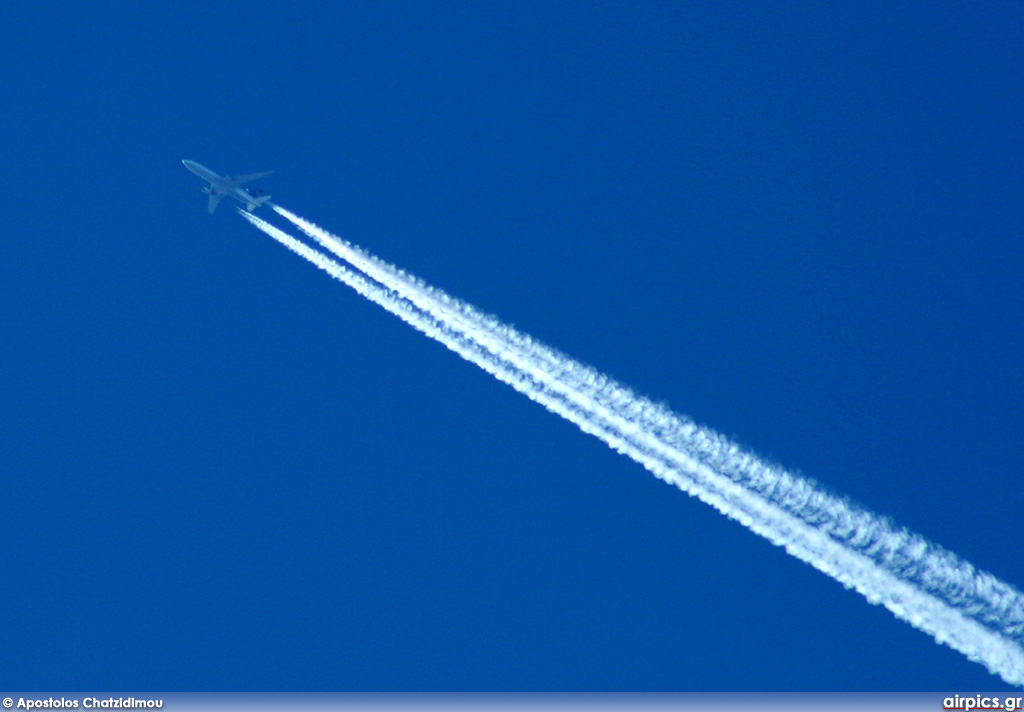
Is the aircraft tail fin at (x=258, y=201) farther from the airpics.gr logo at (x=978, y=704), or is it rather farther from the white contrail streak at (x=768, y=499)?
the airpics.gr logo at (x=978, y=704)

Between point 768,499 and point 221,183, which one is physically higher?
point 221,183

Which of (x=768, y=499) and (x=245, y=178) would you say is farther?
(x=245, y=178)

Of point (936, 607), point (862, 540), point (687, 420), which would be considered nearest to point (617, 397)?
point (687, 420)

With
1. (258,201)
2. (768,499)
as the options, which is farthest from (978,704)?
(258,201)

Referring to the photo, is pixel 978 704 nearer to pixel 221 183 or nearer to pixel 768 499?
pixel 768 499

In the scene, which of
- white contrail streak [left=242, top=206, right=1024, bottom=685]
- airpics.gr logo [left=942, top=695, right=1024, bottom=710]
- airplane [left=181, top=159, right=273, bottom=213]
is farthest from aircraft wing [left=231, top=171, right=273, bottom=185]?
airpics.gr logo [left=942, top=695, right=1024, bottom=710]

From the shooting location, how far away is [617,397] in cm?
6234

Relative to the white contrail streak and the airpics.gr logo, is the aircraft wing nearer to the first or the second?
the white contrail streak

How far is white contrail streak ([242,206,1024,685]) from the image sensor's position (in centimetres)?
5150

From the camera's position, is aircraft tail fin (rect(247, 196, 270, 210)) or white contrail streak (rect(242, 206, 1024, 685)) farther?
aircraft tail fin (rect(247, 196, 270, 210))

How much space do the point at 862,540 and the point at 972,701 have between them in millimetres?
9289

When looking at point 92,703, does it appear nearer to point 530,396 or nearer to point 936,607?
point 530,396

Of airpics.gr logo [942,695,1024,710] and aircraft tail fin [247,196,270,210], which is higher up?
aircraft tail fin [247,196,270,210]

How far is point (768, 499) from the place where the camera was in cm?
5675
